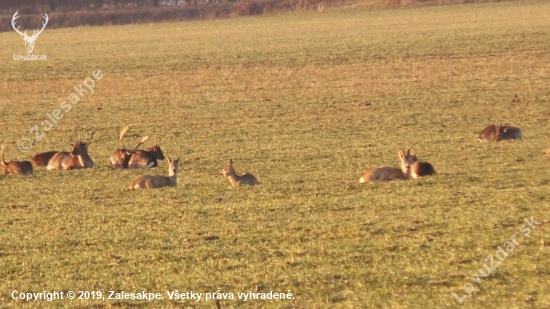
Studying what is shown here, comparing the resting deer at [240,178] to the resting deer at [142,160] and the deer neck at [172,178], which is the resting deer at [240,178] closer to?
the deer neck at [172,178]

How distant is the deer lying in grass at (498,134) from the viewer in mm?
15336

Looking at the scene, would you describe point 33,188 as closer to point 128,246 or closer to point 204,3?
point 128,246

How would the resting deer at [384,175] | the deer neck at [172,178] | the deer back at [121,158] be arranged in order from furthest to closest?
the deer back at [121,158] → the deer neck at [172,178] → the resting deer at [384,175]

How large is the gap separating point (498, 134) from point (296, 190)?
4.67 metres

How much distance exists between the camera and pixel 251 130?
59.9 ft

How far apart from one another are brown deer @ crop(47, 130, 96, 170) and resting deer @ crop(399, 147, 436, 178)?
4.98 metres

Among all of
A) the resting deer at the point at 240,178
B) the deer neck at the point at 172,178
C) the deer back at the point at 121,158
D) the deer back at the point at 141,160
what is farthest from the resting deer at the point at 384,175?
the deer back at the point at 121,158

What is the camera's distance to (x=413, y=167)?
1241cm

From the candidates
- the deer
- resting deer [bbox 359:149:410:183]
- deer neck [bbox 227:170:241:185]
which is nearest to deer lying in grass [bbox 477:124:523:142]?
resting deer [bbox 359:149:410:183]

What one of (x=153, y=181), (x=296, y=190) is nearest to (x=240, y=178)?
(x=296, y=190)

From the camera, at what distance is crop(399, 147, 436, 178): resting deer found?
12375 millimetres

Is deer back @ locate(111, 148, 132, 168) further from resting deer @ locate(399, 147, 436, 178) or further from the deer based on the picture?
resting deer @ locate(399, 147, 436, 178)

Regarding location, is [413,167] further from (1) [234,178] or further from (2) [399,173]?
Result: (1) [234,178]

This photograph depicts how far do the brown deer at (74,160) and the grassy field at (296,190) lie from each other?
24 centimetres
